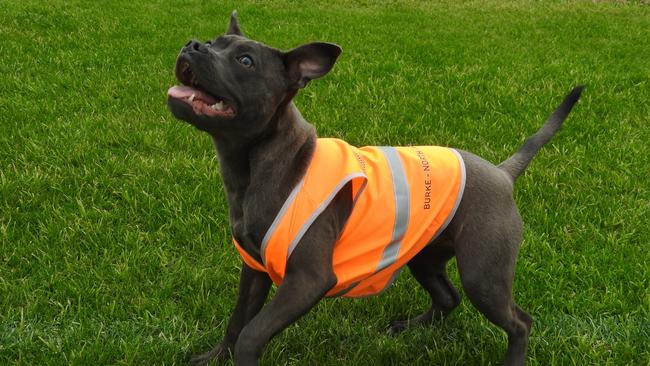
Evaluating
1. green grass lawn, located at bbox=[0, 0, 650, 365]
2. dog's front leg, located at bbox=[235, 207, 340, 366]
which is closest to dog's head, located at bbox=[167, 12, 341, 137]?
dog's front leg, located at bbox=[235, 207, 340, 366]

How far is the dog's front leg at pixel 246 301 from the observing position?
11.0 ft

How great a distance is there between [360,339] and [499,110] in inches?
147

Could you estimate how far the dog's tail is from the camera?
11.5ft

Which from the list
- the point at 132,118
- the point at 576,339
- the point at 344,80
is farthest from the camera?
the point at 344,80

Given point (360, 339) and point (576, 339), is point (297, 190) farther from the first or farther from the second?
point (576, 339)

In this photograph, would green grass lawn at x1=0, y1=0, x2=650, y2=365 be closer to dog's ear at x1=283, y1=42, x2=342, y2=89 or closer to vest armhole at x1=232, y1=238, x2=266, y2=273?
vest armhole at x1=232, y1=238, x2=266, y2=273

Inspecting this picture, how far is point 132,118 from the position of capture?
636 cm

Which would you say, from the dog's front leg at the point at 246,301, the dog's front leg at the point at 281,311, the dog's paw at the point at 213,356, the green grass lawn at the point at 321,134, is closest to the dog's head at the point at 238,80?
the dog's front leg at the point at 281,311

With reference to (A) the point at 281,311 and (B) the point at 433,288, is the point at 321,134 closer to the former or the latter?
(B) the point at 433,288

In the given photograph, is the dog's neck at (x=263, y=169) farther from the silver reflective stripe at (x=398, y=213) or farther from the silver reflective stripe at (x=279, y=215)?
the silver reflective stripe at (x=398, y=213)

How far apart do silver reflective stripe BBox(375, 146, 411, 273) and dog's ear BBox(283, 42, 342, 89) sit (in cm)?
55

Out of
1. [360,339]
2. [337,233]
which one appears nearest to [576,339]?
[360,339]

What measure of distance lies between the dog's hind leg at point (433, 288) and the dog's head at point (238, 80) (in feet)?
4.08

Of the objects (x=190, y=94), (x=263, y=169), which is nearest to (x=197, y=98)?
(x=190, y=94)
